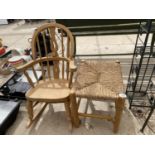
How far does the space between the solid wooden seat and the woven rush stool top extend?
0.45 feet

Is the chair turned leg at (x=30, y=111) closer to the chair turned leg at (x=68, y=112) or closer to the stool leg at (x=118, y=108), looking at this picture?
the chair turned leg at (x=68, y=112)

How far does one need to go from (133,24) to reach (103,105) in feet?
4.61

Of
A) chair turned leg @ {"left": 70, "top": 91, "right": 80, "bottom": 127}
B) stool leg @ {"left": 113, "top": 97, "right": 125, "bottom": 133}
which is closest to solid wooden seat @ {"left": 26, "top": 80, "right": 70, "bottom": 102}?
chair turned leg @ {"left": 70, "top": 91, "right": 80, "bottom": 127}

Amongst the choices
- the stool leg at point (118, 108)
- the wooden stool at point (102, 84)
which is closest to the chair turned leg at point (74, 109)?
the wooden stool at point (102, 84)

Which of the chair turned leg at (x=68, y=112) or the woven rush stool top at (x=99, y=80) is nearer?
the woven rush stool top at (x=99, y=80)

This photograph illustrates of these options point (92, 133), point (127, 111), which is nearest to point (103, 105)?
point (127, 111)

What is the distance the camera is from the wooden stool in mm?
1229

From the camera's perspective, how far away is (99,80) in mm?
1408

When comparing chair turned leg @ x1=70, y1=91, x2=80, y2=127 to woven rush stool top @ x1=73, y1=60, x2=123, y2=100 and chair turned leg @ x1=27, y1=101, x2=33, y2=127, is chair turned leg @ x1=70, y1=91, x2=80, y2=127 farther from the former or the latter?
chair turned leg @ x1=27, y1=101, x2=33, y2=127

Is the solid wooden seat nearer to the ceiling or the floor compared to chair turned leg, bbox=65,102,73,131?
nearer to the ceiling

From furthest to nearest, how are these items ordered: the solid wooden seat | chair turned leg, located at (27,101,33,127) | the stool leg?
1. chair turned leg, located at (27,101,33,127)
2. the solid wooden seat
3. the stool leg

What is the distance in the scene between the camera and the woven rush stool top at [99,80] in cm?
125

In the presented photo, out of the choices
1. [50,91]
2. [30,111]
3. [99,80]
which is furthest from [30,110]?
[99,80]

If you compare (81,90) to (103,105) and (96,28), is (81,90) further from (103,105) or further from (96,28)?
(96,28)
